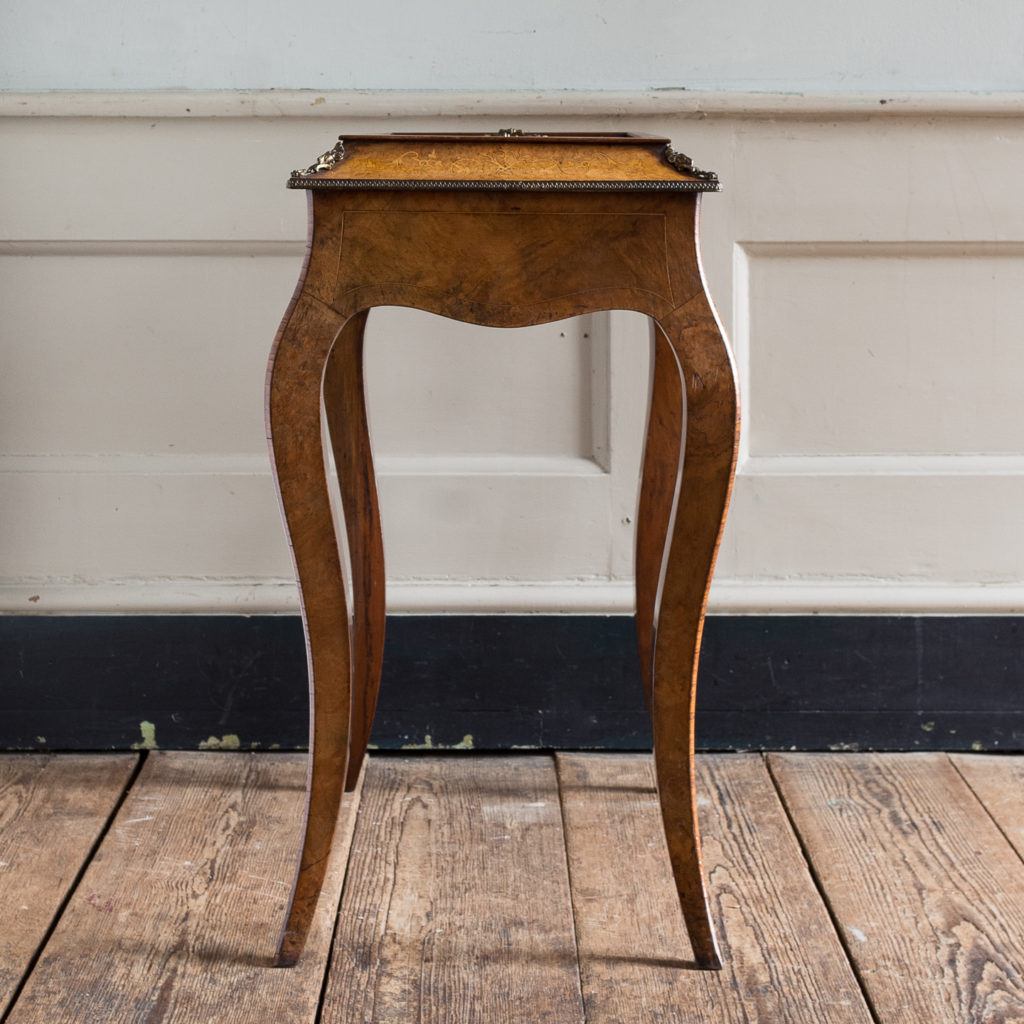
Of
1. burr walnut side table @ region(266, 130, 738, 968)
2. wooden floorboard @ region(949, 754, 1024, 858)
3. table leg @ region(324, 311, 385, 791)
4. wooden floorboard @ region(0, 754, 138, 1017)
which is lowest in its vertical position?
wooden floorboard @ region(949, 754, 1024, 858)

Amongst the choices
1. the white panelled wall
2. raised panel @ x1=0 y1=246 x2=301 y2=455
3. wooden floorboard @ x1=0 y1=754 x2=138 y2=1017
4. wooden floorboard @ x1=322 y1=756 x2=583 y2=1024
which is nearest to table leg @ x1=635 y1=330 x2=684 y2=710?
the white panelled wall

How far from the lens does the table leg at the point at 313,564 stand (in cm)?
87

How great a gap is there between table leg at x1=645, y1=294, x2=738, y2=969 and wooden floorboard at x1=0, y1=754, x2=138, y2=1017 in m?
0.61

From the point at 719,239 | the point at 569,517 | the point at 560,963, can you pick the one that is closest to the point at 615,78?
the point at 719,239

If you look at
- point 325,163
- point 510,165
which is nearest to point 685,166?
point 510,165

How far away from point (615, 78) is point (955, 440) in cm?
64

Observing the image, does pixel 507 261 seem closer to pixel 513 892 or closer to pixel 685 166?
pixel 685 166

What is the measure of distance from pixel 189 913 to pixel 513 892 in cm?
32

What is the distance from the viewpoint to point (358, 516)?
1206 mm

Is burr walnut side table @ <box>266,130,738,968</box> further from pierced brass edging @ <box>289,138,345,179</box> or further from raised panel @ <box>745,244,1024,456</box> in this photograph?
raised panel @ <box>745,244,1024,456</box>

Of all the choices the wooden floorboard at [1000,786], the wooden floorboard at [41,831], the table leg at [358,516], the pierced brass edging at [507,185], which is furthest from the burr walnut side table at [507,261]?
the wooden floorboard at [1000,786]

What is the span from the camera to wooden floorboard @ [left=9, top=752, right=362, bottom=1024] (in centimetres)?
92

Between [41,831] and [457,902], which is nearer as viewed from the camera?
[457,902]

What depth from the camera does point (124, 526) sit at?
140cm
